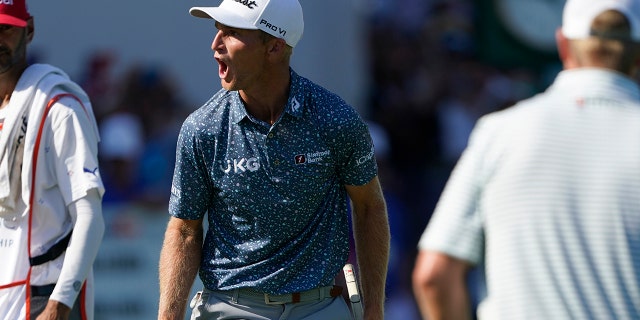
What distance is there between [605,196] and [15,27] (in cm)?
322

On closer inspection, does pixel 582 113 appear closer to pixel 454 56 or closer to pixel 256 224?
pixel 256 224

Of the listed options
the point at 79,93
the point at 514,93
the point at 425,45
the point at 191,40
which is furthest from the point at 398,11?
the point at 79,93

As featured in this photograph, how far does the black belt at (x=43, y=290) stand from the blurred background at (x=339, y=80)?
5296 mm

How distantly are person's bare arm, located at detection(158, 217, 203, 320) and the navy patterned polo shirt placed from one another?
9 cm

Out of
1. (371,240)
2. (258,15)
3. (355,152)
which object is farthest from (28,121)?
(371,240)

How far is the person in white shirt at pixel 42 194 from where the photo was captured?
5934 mm

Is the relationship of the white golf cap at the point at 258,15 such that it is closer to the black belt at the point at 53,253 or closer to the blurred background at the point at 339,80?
the black belt at the point at 53,253

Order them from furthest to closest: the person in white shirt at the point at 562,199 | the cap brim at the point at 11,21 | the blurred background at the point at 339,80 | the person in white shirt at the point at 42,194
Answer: the blurred background at the point at 339,80
the cap brim at the point at 11,21
the person in white shirt at the point at 42,194
the person in white shirt at the point at 562,199

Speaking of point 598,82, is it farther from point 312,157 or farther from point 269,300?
point 269,300

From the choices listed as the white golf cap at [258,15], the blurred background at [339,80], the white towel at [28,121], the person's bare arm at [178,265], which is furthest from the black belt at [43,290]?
the blurred background at [339,80]

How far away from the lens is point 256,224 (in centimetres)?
575

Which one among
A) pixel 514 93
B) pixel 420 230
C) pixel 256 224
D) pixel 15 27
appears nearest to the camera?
pixel 256 224

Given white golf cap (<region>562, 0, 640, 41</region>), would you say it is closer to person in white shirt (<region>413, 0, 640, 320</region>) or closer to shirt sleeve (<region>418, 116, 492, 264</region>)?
person in white shirt (<region>413, 0, 640, 320</region>)

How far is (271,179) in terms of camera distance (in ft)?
18.8
